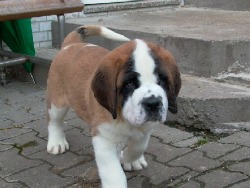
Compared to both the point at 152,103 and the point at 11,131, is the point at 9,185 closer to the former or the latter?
the point at 11,131

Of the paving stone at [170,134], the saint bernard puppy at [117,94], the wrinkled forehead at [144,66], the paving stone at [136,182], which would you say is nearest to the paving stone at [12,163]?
the saint bernard puppy at [117,94]

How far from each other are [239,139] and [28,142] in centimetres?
184

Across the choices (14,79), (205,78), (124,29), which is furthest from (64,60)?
(14,79)

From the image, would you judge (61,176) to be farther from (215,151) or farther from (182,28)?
(182,28)

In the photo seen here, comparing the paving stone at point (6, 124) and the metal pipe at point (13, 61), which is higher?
the metal pipe at point (13, 61)

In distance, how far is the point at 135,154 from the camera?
11.0 feet

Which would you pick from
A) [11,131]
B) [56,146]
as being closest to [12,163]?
[56,146]

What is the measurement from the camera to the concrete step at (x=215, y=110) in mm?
4352

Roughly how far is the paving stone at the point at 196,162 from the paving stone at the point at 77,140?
85cm

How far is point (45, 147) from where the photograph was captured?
4.21 meters

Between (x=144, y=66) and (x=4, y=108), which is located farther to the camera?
(x=4, y=108)

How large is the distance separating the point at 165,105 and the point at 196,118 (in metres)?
1.75

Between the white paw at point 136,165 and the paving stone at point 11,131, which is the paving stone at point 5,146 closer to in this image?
the paving stone at point 11,131

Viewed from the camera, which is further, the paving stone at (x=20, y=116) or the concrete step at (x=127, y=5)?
the concrete step at (x=127, y=5)
